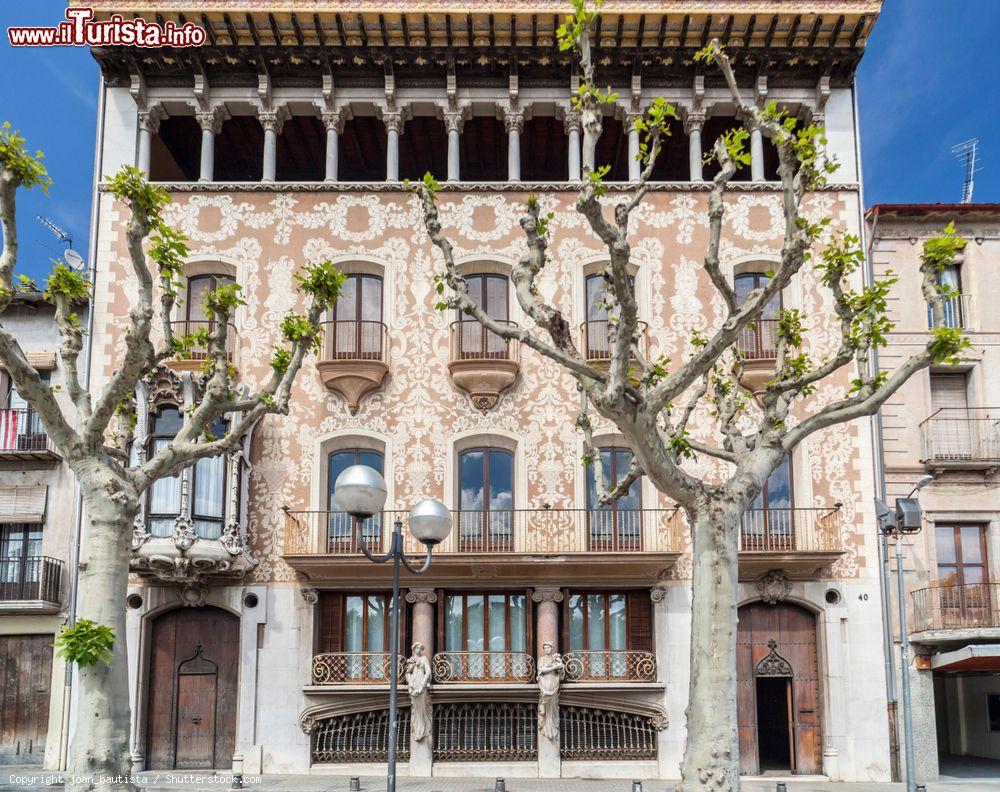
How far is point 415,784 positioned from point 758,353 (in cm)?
1203

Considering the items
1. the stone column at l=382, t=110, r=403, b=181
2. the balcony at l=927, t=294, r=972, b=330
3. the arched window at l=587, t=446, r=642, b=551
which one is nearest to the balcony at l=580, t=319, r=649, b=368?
the arched window at l=587, t=446, r=642, b=551

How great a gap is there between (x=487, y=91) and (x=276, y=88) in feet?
17.1

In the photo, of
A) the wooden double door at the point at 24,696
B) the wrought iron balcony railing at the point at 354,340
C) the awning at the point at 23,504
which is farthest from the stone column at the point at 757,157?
the wooden double door at the point at 24,696

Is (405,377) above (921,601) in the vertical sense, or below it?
above

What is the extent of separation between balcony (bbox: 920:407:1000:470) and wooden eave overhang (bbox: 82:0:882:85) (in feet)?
28.9

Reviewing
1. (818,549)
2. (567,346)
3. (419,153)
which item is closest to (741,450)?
(567,346)

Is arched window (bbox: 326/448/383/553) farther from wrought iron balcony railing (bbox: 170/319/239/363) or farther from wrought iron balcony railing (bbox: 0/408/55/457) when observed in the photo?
wrought iron balcony railing (bbox: 0/408/55/457)

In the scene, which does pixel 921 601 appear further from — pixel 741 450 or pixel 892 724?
pixel 741 450

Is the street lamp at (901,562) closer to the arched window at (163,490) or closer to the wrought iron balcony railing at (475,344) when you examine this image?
the wrought iron balcony railing at (475,344)

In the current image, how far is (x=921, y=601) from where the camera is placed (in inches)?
929

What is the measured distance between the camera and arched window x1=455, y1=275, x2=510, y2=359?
24.5 m

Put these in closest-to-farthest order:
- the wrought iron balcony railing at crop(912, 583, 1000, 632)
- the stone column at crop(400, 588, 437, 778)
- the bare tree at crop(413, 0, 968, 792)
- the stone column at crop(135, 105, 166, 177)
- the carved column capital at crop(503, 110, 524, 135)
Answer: the bare tree at crop(413, 0, 968, 792) < the stone column at crop(400, 588, 437, 778) < the wrought iron balcony railing at crop(912, 583, 1000, 632) < the stone column at crop(135, 105, 166, 177) < the carved column capital at crop(503, 110, 524, 135)

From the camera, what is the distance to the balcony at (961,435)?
958 inches

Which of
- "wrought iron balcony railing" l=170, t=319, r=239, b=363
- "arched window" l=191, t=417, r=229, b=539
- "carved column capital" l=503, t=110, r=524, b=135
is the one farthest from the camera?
"carved column capital" l=503, t=110, r=524, b=135
